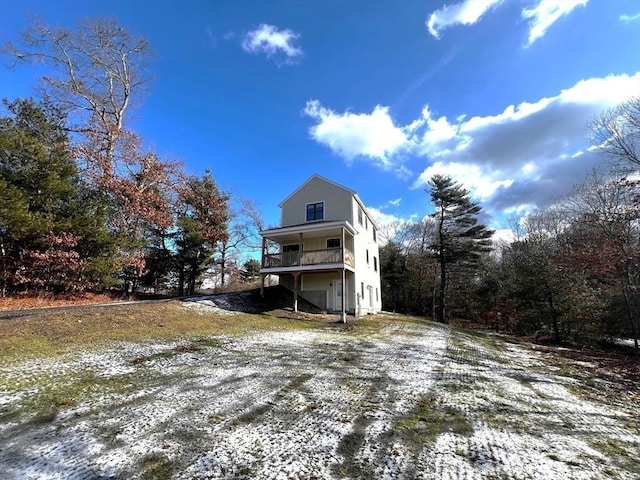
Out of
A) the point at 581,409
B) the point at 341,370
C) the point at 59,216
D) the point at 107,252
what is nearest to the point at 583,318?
the point at 581,409

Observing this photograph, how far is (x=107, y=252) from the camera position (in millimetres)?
16953

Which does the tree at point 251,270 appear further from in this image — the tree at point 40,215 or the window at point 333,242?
the tree at point 40,215

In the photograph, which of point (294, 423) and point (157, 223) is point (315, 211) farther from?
point (294, 423)

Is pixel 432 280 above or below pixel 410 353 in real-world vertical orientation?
above

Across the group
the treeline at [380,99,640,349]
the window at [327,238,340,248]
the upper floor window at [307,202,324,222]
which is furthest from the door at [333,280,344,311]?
the treeline at [380,99,640,349]

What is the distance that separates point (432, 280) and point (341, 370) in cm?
2837

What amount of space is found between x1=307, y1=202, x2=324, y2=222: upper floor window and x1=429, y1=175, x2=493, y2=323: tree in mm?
12434

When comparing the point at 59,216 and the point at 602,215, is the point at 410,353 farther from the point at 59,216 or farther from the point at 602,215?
the point at 59,216

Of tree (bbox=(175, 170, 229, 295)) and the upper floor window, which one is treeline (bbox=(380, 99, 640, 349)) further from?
tree (bbox=(175, 170, 229, 295))

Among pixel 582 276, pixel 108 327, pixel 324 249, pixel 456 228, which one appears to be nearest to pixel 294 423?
pixel 108 327

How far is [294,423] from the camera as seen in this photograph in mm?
3832

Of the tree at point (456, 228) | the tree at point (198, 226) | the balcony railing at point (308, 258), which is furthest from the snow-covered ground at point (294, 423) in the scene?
the tree at point (456, 228)

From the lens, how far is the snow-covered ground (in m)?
2.88

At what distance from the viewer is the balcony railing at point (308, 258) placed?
16.9 meters
